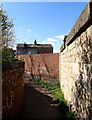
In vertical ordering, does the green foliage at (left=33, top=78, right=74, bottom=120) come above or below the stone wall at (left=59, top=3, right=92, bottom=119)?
below

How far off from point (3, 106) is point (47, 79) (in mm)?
8939

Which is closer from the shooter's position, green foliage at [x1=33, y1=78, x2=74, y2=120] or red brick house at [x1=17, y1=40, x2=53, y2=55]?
green foliage at [x1=33, y1=78, x2=74, y2=120]

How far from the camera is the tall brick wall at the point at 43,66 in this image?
11.3 meters

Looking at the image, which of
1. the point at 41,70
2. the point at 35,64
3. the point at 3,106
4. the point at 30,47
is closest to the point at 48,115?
the point at 3,106

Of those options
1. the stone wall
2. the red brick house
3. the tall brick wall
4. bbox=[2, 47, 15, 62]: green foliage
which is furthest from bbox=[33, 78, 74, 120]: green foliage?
the red brick house

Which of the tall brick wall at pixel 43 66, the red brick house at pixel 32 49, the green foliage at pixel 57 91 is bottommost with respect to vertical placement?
the green foliage at pixel 57 91

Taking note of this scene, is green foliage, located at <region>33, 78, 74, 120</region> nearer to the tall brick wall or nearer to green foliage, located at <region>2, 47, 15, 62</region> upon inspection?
the tall brick wall

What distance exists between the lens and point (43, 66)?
12039 mm

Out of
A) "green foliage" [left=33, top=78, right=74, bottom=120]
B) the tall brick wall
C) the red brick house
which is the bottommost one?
"green foliage" [left=33, top=78, right=74, bottom=120]

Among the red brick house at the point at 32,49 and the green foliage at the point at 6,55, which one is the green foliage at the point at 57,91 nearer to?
the green foliage at the point at 6,55

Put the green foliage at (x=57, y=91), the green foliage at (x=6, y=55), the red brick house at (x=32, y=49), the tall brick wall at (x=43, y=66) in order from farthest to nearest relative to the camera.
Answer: the red brick house at (x=32, y=49) < the tall brick wall at (x=43, y=66) < the green foliage at (x=57, y=91) < the green foliage at (x=6, y=55)

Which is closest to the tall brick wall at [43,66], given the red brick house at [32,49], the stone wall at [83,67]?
the stone wall at [83,67]

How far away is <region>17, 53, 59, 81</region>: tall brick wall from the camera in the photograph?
1129 cm

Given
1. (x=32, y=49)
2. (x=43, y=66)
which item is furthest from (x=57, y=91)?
(x=32, y=49)
